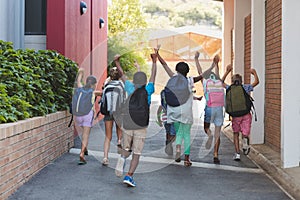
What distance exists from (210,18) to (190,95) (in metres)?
52.1

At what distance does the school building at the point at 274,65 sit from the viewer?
823cm

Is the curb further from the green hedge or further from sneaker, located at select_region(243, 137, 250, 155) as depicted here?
the green hedge

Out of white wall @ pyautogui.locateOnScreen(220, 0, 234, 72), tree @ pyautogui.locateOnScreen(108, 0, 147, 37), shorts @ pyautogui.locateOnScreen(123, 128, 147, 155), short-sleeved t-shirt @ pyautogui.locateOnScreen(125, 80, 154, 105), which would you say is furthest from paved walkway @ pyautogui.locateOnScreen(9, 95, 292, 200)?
tree @ pyautogui.locateOnScreen(108, 0, 147, 37)

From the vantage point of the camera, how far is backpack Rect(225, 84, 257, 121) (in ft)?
30.8

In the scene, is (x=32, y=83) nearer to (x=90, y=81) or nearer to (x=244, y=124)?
(x=90, y=81)

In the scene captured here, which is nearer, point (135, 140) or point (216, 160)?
point (135, 140)

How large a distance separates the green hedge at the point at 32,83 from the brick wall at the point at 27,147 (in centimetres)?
18

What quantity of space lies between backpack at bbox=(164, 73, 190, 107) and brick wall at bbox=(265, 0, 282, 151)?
7.24ft

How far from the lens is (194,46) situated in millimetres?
38500

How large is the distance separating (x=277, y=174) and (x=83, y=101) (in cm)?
338

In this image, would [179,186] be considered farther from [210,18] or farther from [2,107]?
[210,18]

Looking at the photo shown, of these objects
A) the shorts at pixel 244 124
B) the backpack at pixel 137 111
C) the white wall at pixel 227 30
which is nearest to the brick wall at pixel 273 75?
the shorts at pixel 244 124

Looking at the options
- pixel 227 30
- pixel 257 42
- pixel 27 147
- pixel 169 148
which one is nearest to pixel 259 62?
pixel 257 42

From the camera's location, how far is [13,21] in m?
12.1
